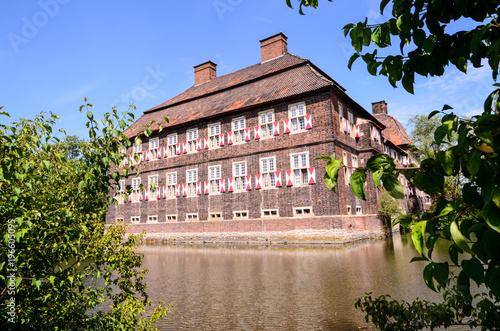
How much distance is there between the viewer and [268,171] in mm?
19344

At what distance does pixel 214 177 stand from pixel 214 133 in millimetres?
3021

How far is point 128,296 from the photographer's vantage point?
3553 mm

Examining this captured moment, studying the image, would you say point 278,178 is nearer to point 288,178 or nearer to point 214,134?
point 288,178

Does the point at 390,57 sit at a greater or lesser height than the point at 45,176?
greater

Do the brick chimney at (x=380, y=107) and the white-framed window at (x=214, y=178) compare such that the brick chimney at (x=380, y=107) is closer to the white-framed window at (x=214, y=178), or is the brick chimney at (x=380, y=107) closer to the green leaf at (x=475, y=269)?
the white-framed window at (x=214, y=178)

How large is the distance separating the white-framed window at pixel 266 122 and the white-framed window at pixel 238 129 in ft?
4.46

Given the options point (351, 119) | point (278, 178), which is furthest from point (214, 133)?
point (351, 119)

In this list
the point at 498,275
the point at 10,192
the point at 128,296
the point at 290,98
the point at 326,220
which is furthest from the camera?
the point at 290,98

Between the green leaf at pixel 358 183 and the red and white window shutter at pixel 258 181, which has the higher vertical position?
the red and white window shutter at pixel 258 181

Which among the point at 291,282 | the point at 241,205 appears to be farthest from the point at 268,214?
the point at 291,282

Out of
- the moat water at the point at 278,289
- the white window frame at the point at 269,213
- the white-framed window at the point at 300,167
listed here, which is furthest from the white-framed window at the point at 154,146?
the moat water at the point at 278,289

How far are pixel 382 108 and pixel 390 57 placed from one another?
3729 centimetres

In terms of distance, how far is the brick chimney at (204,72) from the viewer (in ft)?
96.5

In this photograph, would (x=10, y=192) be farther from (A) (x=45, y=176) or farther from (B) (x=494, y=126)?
(B) (x=494, y=126)
